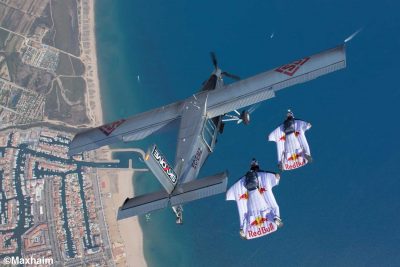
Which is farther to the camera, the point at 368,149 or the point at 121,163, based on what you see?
the point at 121,163

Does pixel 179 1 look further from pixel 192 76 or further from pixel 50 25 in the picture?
pixel 50 25

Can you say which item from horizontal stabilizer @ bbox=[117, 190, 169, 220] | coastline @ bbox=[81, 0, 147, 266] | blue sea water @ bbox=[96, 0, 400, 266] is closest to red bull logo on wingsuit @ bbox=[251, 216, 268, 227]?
horizontal stabilizer @ bbox=[117, 190, 169, 220]

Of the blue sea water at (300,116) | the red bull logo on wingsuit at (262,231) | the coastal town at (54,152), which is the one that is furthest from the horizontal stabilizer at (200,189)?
the coastal town at (54,152)

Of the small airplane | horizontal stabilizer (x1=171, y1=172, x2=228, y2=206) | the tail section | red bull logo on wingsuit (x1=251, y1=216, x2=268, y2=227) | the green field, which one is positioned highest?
the green field

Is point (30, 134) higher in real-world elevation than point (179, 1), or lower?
lower

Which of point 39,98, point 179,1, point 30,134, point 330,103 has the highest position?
point 179,1

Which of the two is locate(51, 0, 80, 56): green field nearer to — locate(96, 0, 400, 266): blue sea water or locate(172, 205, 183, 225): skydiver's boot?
locate(96, 0, 400, 266): blue sea water

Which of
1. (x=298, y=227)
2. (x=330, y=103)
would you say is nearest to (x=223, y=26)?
(x=330, y=103)

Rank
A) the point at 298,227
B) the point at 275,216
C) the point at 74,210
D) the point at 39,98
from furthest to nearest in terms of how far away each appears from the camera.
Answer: the point at 39,98, the point at 74,210, the point at 298,227, the point at 275,216
